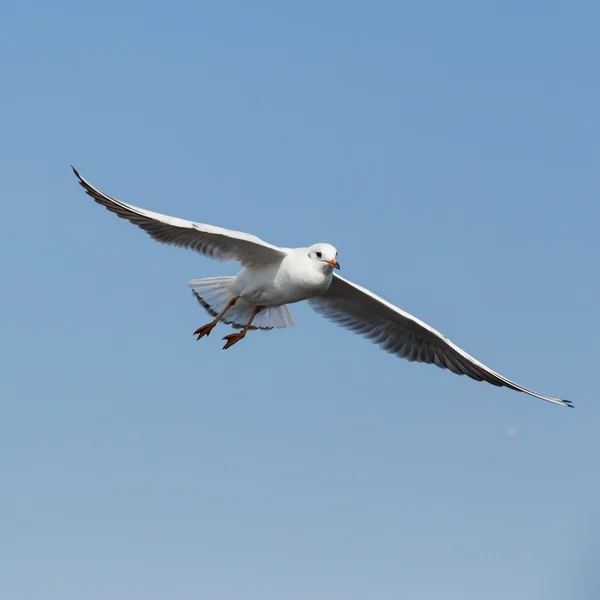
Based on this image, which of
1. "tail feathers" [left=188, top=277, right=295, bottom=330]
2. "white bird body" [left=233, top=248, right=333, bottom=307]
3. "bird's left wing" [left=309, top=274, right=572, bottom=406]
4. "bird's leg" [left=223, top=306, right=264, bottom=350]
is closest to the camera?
"white bird body" [left=233, top=248, right=333, bottom=307]

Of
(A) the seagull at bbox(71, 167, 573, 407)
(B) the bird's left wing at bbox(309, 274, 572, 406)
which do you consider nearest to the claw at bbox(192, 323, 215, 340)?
(A) the seagull at bbox(71, 167, 573, 407)

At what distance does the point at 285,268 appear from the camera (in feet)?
40.1

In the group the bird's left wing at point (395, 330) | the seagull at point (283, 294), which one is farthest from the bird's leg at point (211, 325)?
the bird's left wing at point (395, 330)

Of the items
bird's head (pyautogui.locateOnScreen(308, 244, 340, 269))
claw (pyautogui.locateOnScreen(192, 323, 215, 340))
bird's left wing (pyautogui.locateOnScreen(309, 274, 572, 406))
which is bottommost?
claw (pyautogui.locateOnScreen(192, 323, 215, 340))

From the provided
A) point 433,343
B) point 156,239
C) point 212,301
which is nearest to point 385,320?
point 433,343

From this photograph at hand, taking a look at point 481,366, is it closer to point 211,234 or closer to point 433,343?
point 433,343

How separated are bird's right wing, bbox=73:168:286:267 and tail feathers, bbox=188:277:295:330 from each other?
78cm

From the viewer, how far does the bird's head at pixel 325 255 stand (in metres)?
11.9

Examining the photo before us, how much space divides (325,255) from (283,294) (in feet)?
2.64

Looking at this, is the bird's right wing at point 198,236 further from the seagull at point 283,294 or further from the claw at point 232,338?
the claw at point 232,338

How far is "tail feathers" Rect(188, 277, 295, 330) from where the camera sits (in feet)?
43.8

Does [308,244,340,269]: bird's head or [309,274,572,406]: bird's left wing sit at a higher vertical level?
[309,274,572,406]: bird's left wing

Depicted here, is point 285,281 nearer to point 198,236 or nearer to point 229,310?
point 198,236

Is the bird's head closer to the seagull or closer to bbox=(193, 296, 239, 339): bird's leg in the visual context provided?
the seagull
